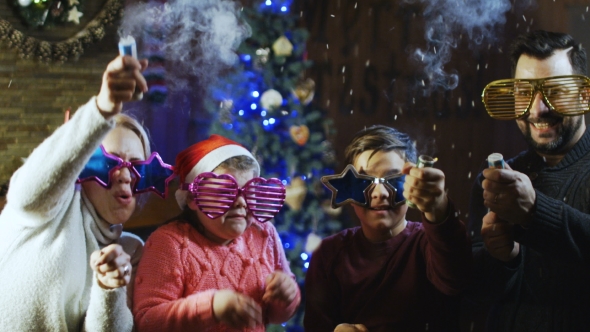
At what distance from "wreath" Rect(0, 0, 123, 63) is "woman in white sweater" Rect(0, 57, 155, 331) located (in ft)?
3.29

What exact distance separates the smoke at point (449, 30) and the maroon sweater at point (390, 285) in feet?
4.92

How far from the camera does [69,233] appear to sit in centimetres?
146

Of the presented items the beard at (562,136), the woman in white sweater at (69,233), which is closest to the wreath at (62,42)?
the woman in white sweater at (69,233)

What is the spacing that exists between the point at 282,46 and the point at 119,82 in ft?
4.92

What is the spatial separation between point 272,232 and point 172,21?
135 centimetres

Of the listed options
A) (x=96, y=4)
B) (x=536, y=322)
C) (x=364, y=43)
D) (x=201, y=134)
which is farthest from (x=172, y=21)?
(x=536, y=322)

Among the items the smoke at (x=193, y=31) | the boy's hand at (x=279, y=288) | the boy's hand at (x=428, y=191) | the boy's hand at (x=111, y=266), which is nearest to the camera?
the boy's hand at (x=111, y=266)

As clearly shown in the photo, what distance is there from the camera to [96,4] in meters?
2.72

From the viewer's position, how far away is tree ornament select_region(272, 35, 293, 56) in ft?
8.95

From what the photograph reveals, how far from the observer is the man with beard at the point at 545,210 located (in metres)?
1.52

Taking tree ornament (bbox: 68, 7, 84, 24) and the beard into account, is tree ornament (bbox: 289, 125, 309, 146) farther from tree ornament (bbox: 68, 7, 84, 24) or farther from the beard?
the beard

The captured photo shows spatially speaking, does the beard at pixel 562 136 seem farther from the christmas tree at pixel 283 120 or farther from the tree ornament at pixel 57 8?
the tree ornament at pixel 57 8

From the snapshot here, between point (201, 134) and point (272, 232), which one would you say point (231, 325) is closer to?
point (272, 232)

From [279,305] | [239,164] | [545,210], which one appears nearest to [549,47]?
[545,210]
